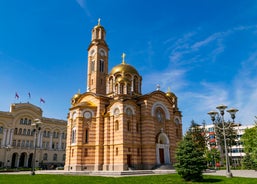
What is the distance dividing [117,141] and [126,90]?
691 centimetres

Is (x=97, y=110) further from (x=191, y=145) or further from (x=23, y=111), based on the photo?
(x=23, y=111)

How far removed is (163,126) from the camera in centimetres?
3203

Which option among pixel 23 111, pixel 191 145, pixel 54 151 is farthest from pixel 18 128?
pixel 191 145

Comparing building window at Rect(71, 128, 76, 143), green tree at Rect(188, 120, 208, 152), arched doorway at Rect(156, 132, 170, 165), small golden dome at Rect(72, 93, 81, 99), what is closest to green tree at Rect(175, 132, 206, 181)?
arched doorway at Rect(156, 132, 170, 165)

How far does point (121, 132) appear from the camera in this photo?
27469mm

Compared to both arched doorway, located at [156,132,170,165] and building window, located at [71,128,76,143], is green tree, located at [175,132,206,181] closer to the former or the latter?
arched doorway, located at [156,132,170,165]

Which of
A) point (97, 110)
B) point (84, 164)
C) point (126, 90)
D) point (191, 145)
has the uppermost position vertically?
point (126, 90)

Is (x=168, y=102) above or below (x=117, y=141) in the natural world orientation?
above

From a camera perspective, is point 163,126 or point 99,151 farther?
point 163,126

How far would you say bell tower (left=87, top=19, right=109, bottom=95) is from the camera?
36.1 meters

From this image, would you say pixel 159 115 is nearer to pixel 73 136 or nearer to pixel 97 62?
pixel 73 136

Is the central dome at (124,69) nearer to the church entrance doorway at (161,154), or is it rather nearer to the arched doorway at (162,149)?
the arched doorway at (162,149)

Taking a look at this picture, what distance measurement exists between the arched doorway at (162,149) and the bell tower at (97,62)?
1150 centimetres

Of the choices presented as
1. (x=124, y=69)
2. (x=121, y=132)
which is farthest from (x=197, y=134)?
(x=121, y=132)
